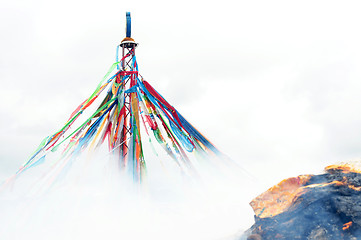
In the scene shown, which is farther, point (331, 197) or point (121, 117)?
point (121, 117)

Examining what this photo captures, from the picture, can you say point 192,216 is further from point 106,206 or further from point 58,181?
point 58,181

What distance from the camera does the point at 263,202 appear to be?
31.5 feet

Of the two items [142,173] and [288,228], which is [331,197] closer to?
[288,228]

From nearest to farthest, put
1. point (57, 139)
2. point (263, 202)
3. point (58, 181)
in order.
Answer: point (263, 202) < point (58, 181) < point (57, 139)

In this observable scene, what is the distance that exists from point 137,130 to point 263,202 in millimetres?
5265

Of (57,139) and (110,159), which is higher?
(57,139)

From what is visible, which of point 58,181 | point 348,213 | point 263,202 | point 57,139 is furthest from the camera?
point 57,139

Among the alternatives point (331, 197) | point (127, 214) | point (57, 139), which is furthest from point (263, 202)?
point (57, 139)

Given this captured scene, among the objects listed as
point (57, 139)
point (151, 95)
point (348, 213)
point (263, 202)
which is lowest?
point (348, 213)

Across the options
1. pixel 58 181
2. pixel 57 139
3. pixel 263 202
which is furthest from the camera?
pixel 57 139

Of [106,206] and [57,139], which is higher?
[57,139]

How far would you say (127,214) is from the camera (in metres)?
11.7

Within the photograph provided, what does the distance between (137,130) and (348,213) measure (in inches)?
280

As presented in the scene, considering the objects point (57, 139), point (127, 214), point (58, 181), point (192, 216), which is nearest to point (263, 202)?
point (192, 216)
